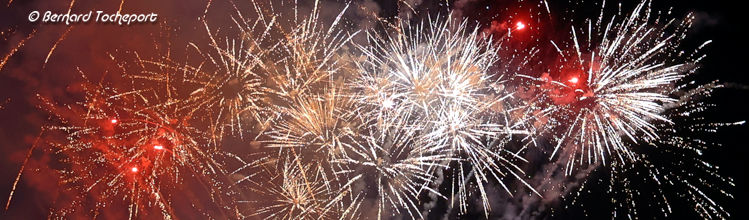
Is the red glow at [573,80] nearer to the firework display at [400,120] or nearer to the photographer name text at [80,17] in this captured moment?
the firework display at [400,120]

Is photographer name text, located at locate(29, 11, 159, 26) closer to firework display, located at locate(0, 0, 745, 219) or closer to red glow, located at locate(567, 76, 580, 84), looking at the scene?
firework display, located at locate(0, 0, 745, 219)

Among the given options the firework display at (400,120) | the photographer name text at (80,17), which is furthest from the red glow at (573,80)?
the photographer name text at (80,17)

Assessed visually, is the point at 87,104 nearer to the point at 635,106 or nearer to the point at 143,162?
the point at 143,162

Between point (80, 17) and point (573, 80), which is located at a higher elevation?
point (80, 17)

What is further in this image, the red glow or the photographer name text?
the photographer name text

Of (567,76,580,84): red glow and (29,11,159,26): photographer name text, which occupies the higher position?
(29,11,159,26): photographer name text

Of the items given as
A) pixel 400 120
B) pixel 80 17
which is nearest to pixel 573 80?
pixel 400 120

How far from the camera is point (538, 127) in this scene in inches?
302

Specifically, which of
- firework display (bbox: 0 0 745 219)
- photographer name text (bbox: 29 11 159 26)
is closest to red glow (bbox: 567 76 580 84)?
firework display (bbox: 0 0 745 219)

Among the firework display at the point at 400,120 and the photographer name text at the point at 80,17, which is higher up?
the photographer name text at the point at 80,17

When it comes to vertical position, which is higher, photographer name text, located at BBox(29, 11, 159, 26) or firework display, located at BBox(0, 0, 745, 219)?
photographer name text, located at BBox(29, 11, 159, 26)

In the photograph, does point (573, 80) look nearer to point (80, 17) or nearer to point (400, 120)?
point (400, 120)

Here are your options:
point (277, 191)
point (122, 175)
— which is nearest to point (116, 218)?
point (122, 175)

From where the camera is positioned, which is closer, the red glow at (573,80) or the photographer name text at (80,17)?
the red glow at (573,80)
